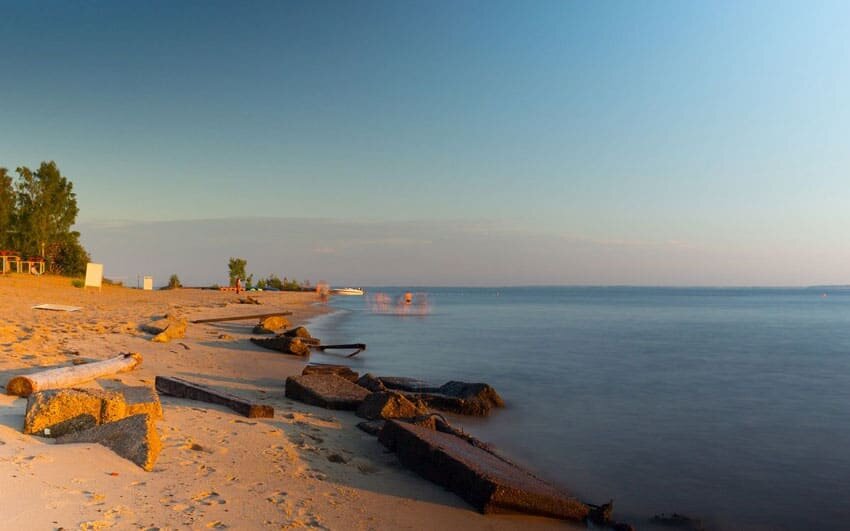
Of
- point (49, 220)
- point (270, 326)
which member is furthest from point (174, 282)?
point (270, 326)

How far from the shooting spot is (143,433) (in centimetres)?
514

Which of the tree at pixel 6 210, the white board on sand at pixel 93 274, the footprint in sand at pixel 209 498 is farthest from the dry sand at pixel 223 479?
the tree at pixel 6 210

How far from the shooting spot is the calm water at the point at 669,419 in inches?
287

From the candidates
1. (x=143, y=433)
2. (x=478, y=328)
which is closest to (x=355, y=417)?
(x=143, y=433)

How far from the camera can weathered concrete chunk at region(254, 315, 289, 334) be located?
794 inches

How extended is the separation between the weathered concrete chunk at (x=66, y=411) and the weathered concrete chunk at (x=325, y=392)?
387 centimetres

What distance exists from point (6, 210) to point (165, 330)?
41.4 m

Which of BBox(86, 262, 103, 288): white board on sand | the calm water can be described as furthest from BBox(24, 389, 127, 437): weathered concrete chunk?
BBox(86, 262, 103, 288): white board on sand

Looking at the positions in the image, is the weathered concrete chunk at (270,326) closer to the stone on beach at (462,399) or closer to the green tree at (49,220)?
the stone on beach at (462,399)

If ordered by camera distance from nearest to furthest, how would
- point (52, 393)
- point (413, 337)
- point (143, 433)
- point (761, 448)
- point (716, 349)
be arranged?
point (143, 433)
point (52, 393)
point (761, 448)
point (716, 349)
point (413, 337)

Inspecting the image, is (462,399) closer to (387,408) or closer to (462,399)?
(462,399)

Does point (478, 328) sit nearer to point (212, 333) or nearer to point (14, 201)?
point (212, 333)

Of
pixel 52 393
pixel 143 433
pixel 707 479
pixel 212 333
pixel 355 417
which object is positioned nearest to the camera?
pixel 143 433

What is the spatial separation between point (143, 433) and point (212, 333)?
580 inches
